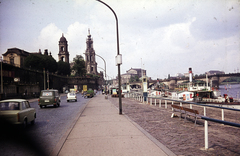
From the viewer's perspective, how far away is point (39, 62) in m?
79.9

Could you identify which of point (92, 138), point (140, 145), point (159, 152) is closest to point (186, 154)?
point (159, 152)

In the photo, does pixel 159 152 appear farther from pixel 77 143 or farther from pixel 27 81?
pixel 27 81

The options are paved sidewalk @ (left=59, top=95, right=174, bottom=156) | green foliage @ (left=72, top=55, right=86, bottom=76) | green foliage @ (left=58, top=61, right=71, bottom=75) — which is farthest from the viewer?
green foliage @ (left=72, top=55, right=86, bottom=76)

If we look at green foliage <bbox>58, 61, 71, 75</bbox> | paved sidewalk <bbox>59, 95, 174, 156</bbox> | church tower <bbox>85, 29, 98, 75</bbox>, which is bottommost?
paved sidewalk <bbox>59, 95, 174, 156</bbox>

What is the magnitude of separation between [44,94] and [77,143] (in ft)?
55.0

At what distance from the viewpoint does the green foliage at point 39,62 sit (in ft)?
252

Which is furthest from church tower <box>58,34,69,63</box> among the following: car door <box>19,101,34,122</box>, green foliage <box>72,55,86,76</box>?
car door <box>19,101,34,122</box>

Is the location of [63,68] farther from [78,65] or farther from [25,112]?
[25,112]

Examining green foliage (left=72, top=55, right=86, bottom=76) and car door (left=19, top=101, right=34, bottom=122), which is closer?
car door (left=19, top=101, right=34, bottom=122)

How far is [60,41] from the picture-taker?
401 feet

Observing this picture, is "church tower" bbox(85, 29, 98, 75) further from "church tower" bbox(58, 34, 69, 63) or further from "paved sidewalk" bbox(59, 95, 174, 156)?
"paved sidewalk" bbox(59, 95, 174, 156)

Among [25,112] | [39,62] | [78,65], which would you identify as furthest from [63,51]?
[25,112]

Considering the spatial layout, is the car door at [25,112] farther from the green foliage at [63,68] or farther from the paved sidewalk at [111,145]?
the green foliage at [63,68]

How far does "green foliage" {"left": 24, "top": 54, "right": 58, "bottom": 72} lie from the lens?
76713 millimetres
